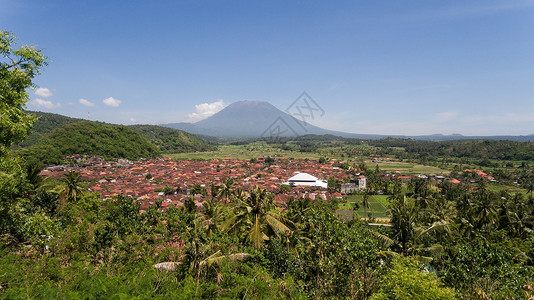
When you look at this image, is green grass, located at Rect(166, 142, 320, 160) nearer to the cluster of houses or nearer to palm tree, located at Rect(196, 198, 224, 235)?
the cluster of houses

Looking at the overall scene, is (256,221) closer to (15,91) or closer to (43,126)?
(15,91)

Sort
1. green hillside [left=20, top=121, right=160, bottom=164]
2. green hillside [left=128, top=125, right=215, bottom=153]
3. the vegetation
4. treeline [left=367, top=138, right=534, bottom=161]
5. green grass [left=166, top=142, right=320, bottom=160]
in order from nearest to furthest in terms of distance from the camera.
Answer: the vegetation < green hillside [left=20, top=121, right=160, bottom=164] < treeline [left=367, top=138, right=534, bottom=161] < green grass [left=166, top=142, right=320, bottom=160] < green hillside [left=128, top=125, right=215, bottom=153]

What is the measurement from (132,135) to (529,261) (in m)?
90.8

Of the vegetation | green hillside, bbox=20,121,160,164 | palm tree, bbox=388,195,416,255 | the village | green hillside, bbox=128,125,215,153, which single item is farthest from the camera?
green hillside, bbox=128,125,215,153

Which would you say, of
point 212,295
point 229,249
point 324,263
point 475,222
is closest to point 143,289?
point 212,295

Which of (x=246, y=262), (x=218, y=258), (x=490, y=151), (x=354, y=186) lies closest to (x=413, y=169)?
(x=354, y=186)

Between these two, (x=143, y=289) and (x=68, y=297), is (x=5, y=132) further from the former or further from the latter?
(x=143, y=289)

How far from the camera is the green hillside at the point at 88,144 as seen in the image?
5270 cm

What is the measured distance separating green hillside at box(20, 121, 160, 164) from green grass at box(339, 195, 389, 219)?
58.3 meters

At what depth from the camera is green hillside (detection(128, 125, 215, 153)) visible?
108 m

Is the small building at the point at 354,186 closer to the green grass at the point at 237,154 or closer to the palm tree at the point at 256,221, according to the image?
the palm tree at the point at 256,221

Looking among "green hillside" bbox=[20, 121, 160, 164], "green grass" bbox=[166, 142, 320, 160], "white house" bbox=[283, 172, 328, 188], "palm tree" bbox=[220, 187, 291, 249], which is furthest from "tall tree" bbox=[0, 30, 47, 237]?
"green grass" bbox=[166, 142, 320, 160]

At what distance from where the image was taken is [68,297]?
10.5ft

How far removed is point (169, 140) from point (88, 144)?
52.9 meters
